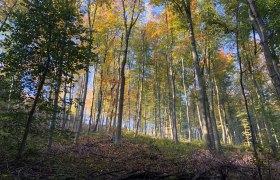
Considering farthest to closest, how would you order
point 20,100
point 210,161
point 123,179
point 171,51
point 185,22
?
1. point 171,51
2. point 185,22
3. point 210,161
4. point 20,100
5. point 123,179

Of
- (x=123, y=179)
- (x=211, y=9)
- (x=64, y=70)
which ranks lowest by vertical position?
(x=123, y=179)

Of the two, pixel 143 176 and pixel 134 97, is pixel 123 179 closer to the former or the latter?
pixel 143 176

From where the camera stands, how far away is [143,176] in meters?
6.33

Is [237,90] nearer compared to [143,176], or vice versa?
[143,176]

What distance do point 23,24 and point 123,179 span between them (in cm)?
621

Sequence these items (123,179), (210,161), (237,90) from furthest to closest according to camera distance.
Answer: (237,90) < (210,161) < (123,179)

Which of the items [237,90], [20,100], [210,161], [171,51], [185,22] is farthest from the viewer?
[237,90]

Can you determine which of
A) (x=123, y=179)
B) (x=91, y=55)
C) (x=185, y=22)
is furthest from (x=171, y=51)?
(x=123, y=179)

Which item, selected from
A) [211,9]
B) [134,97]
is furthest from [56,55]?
[134,97]

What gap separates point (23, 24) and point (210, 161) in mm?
8377

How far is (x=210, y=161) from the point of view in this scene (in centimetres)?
793

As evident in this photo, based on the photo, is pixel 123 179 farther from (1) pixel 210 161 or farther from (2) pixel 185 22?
(2) pixel 185 22

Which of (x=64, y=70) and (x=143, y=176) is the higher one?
(x=64, y=70)

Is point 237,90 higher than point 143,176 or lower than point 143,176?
higher
